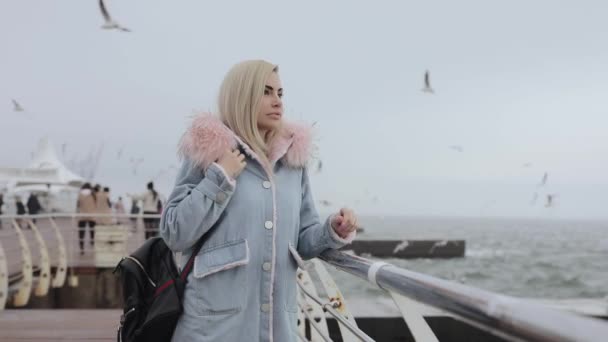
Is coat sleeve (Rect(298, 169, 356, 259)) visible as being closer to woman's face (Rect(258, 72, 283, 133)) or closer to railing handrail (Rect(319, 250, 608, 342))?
woman's face (Rect(258, 72, 283, 133))

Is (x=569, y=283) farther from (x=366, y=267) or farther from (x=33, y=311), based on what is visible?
(x=366, y=267)

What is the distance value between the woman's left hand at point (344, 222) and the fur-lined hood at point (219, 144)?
19 centimetres

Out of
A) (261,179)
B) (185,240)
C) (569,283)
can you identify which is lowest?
(569,283)

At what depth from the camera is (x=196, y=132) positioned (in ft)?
5.15

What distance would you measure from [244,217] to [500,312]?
0.93 metres

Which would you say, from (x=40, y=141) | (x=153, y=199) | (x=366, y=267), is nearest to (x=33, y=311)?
(x=366, y=267)

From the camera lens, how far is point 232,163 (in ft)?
4.98

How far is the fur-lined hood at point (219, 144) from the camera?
1548 millimetres

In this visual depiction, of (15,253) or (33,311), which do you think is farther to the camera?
(15,253)

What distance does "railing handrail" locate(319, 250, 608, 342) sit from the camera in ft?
1.83

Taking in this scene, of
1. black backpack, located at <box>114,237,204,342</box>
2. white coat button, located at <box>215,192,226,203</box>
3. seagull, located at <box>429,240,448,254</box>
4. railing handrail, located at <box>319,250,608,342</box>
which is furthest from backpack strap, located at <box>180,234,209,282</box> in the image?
seagull, located at <box>429,240,448,254</box>

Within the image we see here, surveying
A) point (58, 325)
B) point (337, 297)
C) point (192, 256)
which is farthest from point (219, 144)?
point (58, 325)

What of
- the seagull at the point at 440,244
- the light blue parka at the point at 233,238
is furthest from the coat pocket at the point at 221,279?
the seagull at the point at 440,244

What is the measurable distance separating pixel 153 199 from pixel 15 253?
107 inches
